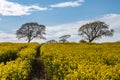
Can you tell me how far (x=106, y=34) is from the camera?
10594cm

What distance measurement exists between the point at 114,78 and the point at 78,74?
1.45 m

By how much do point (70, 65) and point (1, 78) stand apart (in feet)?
16.2

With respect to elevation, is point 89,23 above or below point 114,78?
above

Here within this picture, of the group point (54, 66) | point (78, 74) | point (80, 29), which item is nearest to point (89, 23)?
point (80, 29)

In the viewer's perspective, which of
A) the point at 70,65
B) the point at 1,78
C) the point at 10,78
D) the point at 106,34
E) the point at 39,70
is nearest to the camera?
the point at 1,78

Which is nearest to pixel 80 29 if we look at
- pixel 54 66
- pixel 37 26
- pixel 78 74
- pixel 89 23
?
pixel 89 23

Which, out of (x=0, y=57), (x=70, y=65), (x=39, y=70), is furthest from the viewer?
(x=0, y=57)

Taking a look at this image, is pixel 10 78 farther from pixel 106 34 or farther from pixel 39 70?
pixel 106 34

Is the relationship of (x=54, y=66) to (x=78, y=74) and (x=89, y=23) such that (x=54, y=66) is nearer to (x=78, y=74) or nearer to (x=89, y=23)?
(x=78, y=74)

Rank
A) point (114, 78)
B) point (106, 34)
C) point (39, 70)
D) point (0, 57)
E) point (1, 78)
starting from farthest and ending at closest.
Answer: point (106, 34) → point (0, 57) → point (39, 70) → point (1, 78) → point (114, 78)

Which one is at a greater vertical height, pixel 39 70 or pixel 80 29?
pixel 80 29

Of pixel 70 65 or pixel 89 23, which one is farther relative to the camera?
pixel 89 23

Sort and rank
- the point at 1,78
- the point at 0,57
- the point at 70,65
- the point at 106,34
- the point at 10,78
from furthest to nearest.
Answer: the point at 106,34
the point at 0,57
the point at 70,65
the point at 10,78
the point at 1,78

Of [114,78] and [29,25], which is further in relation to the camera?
[29,25]
